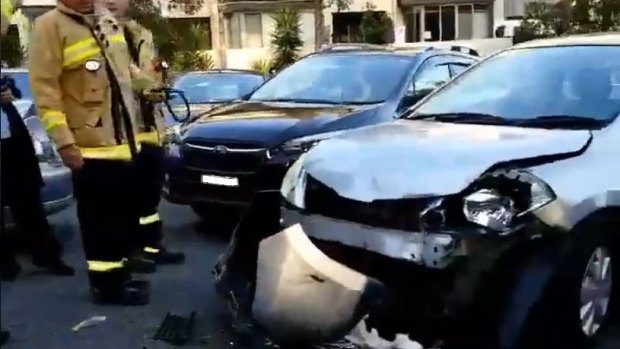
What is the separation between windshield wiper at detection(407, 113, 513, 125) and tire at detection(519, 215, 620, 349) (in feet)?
2.68

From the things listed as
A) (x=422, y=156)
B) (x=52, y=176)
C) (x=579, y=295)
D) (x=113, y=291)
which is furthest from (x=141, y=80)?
(x=579, y=295)

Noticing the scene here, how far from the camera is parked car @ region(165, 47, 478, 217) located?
265 inches

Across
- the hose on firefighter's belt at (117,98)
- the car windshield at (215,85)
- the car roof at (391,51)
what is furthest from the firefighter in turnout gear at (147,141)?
the car windshield at (215,85)

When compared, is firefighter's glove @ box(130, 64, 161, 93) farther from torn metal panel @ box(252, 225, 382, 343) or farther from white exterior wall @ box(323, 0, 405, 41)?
white exterior wall @ box(323, 0, 405, 41)

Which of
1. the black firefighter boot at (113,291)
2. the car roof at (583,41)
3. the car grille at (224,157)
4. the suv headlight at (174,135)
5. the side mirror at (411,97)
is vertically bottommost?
the black firefighter boot at (113,291)

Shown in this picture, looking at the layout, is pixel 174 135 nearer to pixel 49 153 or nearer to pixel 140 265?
pixel 140 265

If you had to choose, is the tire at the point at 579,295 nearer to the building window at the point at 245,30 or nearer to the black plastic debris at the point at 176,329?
the black plastic debris at the point at 176,329

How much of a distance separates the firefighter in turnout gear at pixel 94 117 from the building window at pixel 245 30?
3292 cm

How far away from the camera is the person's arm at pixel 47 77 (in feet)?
15.4

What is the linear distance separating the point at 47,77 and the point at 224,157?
2.31 metres

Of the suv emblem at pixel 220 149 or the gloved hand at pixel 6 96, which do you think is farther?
the suv emblem at pixel 220 149

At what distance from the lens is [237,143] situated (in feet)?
22.4

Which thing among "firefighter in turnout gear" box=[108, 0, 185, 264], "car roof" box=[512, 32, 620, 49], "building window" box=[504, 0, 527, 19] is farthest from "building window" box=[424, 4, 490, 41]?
"firefighter in turnout gear" box=[108, 0, 185, 264]

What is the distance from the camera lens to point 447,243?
3.82 m
